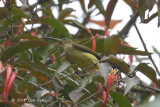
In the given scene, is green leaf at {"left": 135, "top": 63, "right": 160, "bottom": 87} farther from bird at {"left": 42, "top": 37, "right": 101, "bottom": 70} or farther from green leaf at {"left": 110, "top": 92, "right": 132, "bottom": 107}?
bird at {"left": 42, "top": 37, "right": 101, "bottom": 70}

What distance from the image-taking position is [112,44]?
1.95 meters

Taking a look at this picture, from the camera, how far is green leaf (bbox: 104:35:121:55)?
1906 mm

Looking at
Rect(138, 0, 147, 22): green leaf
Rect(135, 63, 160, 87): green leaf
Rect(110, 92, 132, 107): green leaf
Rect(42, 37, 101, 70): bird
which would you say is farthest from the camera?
Rect(42, 37, 101, 70): bird

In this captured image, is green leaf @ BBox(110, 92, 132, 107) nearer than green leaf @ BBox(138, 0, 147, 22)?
Yes

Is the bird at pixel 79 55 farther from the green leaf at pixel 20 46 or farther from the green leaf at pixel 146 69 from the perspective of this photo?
the green leaf at pixel 146 69

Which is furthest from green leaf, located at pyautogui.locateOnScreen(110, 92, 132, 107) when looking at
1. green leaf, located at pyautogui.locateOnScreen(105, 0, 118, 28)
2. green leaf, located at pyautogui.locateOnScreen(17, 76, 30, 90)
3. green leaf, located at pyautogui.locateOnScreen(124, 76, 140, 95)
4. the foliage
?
green leaf, located at pyautogui.locateOnScreen(105, 0, 118, 28)

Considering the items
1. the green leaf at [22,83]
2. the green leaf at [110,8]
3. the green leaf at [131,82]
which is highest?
the green leaf at [110,8]

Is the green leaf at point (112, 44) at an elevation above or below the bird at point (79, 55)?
above

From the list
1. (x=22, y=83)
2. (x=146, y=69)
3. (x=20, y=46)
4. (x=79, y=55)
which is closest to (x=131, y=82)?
(x=146, y=69)

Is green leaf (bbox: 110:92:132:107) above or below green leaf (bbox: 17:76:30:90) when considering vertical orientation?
below

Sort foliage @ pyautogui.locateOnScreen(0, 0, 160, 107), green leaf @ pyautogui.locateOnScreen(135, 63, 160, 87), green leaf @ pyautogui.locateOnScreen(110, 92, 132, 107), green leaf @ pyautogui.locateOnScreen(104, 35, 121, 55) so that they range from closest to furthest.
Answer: foliage @ pyautogui.locateOnScreen(0, 0, 160, 107) < green leaf @ pyautogui.locateOnScreen(135, 63, 160, 87) < green leaf @ pyautogui.locateOnScreen(110, 92, 132, 107) < green leaf @ pyautogui.locateOnScreen(104, 35, 121, 55)

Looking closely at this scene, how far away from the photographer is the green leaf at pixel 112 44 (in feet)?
6.25

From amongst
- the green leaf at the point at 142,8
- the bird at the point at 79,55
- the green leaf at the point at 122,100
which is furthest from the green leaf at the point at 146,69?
the bird at the point at 79,55

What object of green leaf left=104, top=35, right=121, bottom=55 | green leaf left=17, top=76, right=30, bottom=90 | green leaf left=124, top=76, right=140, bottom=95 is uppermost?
green leaf left=104, top=35, right=121, bottom=55
